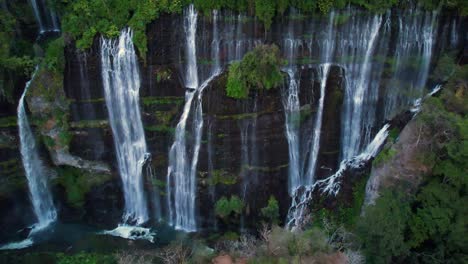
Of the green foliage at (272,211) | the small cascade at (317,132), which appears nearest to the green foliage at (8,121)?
the green foliage at (272,211)

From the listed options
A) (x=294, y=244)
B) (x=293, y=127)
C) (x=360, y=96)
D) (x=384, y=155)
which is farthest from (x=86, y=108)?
(x=384, y=155)

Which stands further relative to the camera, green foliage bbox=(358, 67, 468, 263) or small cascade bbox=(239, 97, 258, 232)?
small cascade bbox=(239, 97, 258, 232)

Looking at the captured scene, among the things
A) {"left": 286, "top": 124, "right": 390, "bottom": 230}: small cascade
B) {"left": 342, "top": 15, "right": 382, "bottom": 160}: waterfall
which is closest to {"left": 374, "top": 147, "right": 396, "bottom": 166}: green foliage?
{"left": 286, "top": 124, "right": 390, "bottom": 230}: small cascade

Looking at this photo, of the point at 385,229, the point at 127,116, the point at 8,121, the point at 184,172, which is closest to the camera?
the point at 385,229

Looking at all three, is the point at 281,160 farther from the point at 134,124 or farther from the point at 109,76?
the point at 109,76

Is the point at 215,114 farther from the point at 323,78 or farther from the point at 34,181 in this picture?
the point at 34,181

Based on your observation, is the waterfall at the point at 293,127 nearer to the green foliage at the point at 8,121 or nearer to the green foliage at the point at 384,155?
the green foliage at the point at 384,155

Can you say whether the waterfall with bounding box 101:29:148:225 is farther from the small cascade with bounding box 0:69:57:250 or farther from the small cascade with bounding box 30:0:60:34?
the small cascade with bounding box 30:0:60:34
